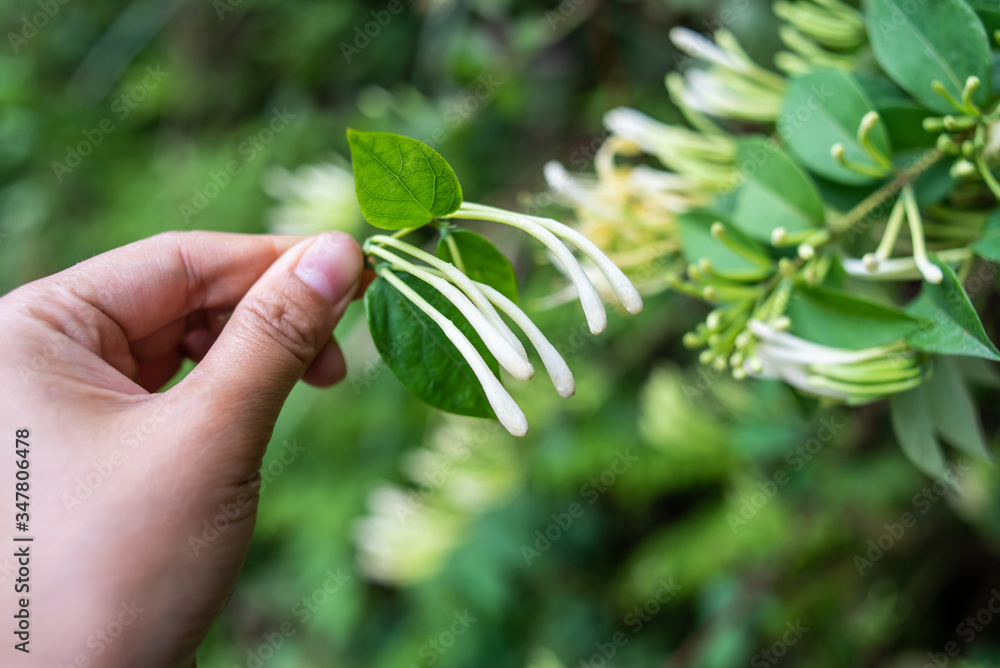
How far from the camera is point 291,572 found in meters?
1.78

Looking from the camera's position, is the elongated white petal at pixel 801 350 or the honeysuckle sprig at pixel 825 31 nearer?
the elongated white petal at pixel 801 350

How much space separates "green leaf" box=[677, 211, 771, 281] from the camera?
46 centimetres

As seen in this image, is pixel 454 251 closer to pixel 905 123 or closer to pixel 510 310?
pixel 510 310

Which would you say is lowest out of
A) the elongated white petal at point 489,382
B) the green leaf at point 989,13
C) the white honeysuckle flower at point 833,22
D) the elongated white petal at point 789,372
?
the elongated white petal at point 789,372

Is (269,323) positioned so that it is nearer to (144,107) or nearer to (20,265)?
(144,107)

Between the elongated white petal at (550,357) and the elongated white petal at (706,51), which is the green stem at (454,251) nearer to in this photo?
the elongated white petal at (550,357)

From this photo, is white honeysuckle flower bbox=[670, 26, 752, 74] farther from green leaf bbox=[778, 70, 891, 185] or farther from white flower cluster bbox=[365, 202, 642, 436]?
white flower cluster bbox=[365, 202, 642, 436]

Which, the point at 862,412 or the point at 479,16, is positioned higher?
the point at 479,16

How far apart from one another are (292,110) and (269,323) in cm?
150

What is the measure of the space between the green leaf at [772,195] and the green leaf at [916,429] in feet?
0.43

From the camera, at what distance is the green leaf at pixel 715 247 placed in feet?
1.50

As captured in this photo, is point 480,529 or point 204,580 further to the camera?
point 480,529

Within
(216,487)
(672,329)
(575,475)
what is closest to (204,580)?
(216,487)

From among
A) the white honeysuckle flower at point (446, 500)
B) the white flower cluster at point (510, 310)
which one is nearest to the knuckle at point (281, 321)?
the white flower cluster at point (510, 310)
